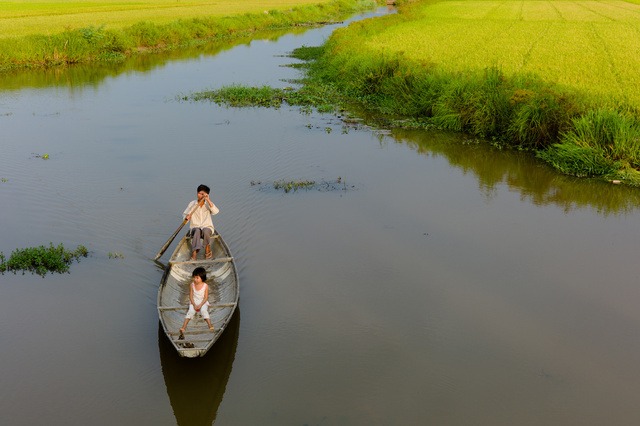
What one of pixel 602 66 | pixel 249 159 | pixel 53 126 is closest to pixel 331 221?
pixel 249 159

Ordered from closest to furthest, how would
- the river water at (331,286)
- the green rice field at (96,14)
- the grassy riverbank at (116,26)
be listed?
1. the river water at (331,286)
2. the grassy riverbank at (116,26)
3. the green rice field at (96,14)

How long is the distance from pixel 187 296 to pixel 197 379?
161 centimetres

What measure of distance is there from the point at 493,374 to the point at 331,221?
4.59 m

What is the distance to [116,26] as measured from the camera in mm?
34375

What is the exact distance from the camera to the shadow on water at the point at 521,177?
1119 cm

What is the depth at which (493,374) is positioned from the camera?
612 centimetres

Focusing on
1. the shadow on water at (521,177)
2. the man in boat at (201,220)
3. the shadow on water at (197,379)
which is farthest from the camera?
the shadow on water at (521,177)

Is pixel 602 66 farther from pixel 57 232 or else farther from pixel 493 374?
pixel 57 232

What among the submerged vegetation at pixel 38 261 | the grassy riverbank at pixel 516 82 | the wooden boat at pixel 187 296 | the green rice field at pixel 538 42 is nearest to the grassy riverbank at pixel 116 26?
the grassy riverbank at pixel 516 82

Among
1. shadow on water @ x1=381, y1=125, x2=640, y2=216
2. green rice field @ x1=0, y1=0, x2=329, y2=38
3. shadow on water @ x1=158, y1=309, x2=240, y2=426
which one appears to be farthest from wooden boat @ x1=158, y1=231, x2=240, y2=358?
green rice field @ x1=0, y1=0, x2=329, y2=38

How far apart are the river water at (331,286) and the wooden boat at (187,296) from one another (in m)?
0.32

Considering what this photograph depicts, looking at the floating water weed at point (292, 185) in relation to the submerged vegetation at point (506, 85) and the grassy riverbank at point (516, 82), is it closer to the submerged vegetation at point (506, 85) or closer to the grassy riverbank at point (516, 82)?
the submerged vegetation at point (506, 85)

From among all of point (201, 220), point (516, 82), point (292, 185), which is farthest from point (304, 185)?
point (516, 82)

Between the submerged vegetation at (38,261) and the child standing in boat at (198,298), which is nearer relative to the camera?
the child standing in boat at (198,298)
